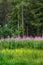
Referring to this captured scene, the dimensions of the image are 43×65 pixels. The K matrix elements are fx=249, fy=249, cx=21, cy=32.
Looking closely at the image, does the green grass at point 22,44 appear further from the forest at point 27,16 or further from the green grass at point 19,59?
the forest at point 27,16

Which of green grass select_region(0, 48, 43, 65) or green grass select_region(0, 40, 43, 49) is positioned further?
green grass select_region(0, 40, 43, 49)

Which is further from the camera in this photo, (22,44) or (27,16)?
(27,16)

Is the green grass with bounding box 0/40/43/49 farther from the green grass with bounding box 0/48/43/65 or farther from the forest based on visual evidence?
the forest

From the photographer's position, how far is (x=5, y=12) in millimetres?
44094

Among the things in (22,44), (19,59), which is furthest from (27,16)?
(19,59)

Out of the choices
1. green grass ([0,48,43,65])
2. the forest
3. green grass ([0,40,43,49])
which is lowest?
the forest

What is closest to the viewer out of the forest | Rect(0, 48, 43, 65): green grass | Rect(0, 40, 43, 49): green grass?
Rect(0, 48, 43, 65): green grass

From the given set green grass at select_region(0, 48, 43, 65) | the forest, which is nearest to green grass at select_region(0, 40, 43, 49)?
green grass at select_region(0, 48, 43, 65)

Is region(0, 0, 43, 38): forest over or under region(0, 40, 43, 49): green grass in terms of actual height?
under

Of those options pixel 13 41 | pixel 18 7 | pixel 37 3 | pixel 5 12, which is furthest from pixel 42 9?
pixel 13 41

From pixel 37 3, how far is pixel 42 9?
1.16 metres

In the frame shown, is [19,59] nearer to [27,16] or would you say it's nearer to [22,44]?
[22,44]

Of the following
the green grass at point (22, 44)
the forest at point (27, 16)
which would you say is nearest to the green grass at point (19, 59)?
the green grass at point (22, 44)

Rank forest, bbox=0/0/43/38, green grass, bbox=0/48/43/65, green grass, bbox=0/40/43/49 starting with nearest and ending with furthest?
green grass, bbox=0/48/43/65 → green grass, bbox=0/40/43/49 → forest, bbox=0/0/43/38
